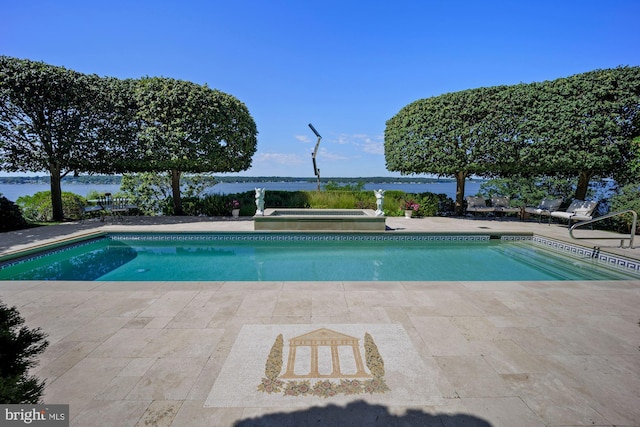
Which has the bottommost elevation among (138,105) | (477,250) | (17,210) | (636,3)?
(477,250)

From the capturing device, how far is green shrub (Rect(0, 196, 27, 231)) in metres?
10.4

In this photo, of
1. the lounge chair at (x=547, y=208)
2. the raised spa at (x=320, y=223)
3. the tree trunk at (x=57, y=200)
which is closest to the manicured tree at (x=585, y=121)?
the lounge chair at (x=547, y=208)

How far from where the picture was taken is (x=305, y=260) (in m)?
8.23

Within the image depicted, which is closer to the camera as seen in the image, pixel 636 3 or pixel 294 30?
pixel 636 3

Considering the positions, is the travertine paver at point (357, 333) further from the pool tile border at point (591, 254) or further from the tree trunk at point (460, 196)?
the tree trunk at point (460, 196)

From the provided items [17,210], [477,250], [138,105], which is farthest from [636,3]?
[17,210]

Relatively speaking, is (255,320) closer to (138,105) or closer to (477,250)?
(477,250)

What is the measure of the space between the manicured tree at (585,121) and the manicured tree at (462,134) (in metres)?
0.75

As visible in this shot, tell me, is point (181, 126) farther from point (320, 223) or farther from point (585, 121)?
point (585, 121)

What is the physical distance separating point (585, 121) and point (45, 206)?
867 inches

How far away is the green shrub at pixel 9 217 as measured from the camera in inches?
410

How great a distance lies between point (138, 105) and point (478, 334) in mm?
14481

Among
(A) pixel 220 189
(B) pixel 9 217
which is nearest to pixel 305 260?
(B) pixel 9 217

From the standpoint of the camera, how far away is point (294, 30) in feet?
37.8
